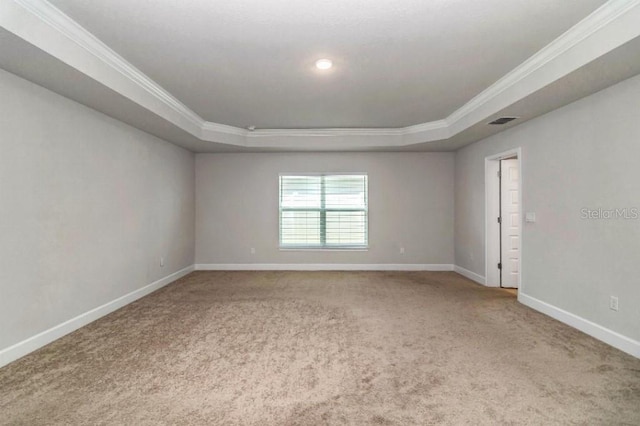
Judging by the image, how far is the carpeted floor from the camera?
2.01m

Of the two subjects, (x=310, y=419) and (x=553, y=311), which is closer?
(x=310, y=419)

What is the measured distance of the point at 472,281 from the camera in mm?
5648

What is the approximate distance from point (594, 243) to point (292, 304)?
3326mm

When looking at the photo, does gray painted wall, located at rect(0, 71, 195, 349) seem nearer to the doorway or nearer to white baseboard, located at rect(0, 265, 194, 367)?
white baseboard, located at rect(0, 265, 194, 367)

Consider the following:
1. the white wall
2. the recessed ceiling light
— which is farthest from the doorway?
the recessed ceiling light

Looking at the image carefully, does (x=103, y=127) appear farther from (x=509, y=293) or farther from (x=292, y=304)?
(x=509, y=293)

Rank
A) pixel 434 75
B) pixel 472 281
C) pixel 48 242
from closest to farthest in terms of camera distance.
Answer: pixel 48 242 → pixel 434 75 → pixel 472 281

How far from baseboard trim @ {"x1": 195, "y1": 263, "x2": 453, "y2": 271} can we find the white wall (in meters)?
0.06

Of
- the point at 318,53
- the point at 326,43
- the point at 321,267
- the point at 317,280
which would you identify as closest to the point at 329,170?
the point at 321,267

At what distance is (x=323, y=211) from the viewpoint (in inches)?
265

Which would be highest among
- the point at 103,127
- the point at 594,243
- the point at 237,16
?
the point at 237,16

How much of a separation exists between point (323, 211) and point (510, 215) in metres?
3.27

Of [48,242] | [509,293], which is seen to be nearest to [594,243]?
[509,293]

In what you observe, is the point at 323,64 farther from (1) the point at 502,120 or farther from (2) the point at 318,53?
(1) the point at 502,120
